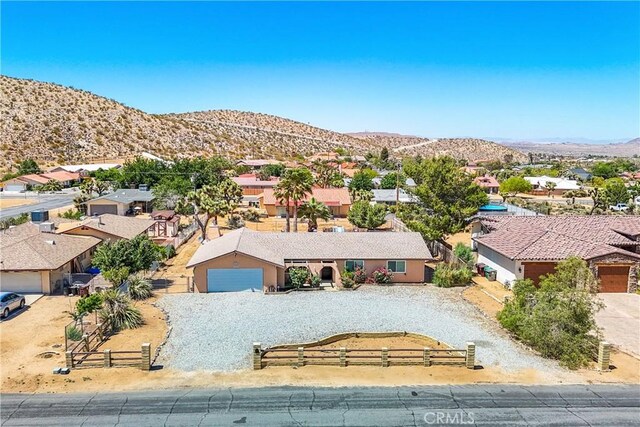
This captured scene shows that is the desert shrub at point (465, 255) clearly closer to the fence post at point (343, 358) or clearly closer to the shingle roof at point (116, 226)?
the fence post at point (343, 358)

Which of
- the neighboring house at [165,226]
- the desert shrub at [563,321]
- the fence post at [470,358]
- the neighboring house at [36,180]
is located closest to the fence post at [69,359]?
the fence post at [470,358]

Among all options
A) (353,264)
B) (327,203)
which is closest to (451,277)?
(353,264)

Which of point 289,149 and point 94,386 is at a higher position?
point 289,149

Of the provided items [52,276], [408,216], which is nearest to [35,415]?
[52,276]

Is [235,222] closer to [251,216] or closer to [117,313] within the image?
[251,216]

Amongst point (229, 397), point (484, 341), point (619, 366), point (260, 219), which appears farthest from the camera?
point (260, 219)

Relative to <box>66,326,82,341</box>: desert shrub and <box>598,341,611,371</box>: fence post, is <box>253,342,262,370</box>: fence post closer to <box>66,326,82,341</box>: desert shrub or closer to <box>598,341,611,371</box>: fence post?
<box>66,326,82,341</box>: desert shrub

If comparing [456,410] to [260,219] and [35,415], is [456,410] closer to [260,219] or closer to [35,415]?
[35,415]
